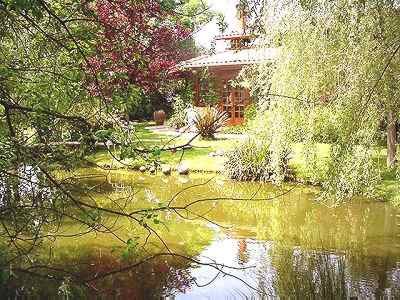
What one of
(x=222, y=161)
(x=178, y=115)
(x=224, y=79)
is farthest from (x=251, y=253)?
(x=224, y=79)

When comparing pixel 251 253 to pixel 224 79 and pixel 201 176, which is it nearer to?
pixel 201 176

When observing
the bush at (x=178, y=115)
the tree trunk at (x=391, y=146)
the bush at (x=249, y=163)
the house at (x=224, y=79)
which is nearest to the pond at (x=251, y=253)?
the tree trunk at (x=391, y=146)

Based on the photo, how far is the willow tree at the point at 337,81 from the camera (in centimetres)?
650

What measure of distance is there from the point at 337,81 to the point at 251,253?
2858 millimetres

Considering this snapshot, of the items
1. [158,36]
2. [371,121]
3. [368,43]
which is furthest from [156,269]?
[158,36]

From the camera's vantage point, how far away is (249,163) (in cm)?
1206

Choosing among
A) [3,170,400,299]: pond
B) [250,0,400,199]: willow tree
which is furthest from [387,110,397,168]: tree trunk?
[3,170,400,299]: pond

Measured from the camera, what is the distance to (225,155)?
12.6 metres

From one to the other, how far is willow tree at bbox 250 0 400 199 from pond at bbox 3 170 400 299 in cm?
86

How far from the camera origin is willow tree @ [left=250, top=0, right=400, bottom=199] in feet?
21.3

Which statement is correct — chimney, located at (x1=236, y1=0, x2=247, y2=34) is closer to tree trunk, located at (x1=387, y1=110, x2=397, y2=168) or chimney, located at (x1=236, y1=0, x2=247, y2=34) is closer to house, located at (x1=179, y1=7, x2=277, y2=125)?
tree trunk, located at (x1=387, y1=110, x2=397, y2=168)

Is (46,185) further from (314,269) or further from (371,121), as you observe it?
(371,121)

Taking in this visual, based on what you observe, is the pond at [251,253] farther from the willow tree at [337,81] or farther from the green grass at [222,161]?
the willow tree at [337,81]

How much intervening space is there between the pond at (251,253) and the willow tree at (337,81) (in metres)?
0.86
